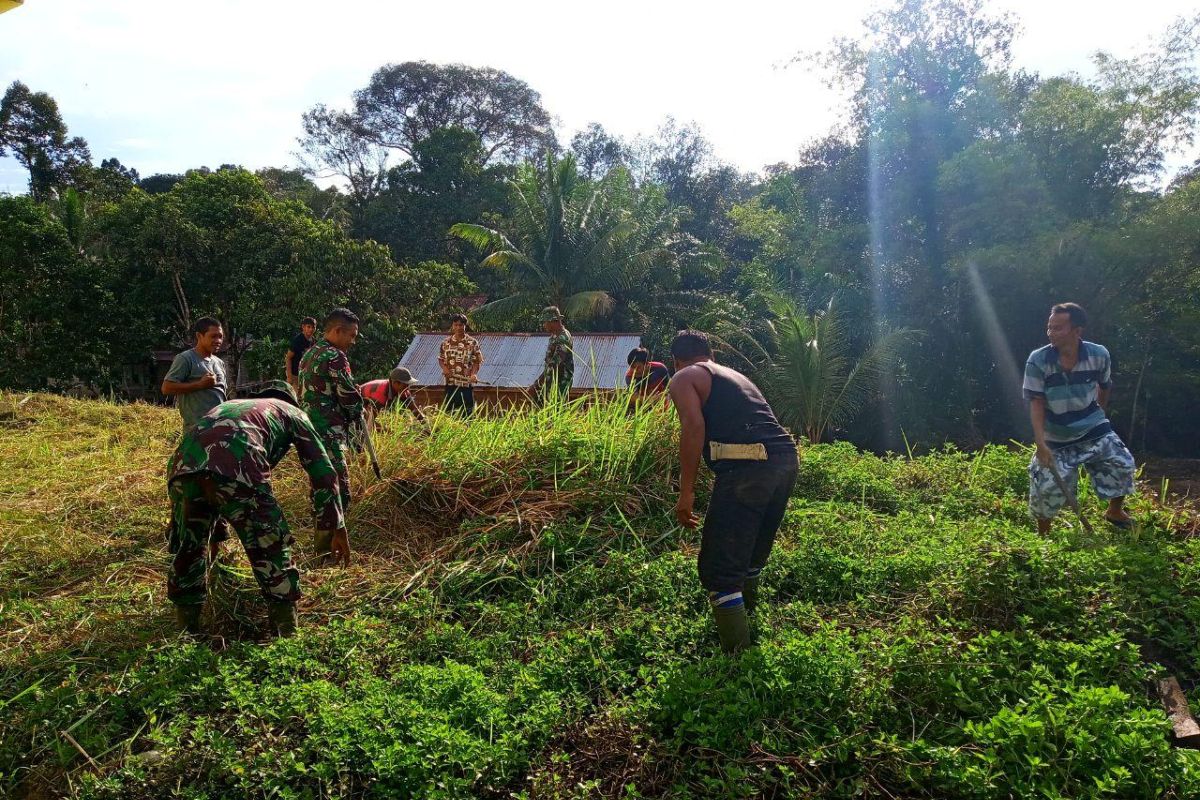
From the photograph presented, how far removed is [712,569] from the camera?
3.23 meters

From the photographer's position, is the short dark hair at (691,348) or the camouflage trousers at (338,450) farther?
the camouflage trousers at (338,450)

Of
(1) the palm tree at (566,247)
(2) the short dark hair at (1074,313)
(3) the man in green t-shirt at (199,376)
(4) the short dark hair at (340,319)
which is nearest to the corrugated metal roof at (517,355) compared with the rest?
(1) the palm tree at (566,247)

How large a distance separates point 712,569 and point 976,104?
15.4 metres

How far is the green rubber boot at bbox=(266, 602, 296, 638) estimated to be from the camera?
3.48 meters

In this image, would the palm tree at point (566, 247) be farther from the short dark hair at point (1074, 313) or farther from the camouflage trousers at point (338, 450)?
the short dark hair at point (1074, 313)

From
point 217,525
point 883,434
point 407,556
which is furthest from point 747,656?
point 883,434

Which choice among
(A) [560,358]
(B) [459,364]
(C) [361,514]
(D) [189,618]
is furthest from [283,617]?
(B) [459,364]

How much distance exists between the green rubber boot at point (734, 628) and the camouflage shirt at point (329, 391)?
2910 millimetres

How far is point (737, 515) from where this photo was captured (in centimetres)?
328

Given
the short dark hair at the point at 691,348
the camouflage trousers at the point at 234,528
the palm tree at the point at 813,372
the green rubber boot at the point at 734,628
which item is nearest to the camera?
the green rubber boot at the point at 734,628

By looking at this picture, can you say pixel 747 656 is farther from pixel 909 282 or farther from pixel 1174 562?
pixel 909 282

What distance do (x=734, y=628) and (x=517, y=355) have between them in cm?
967

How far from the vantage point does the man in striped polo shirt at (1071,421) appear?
14.7ft

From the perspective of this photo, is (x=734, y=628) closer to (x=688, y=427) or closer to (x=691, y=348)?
(x=688, y=427)
